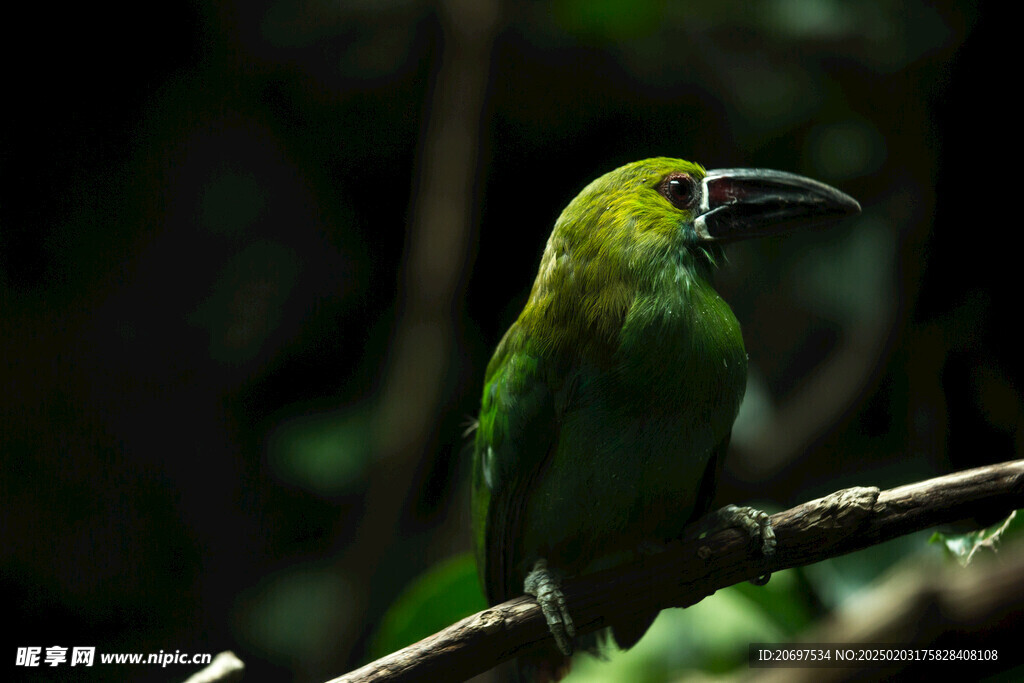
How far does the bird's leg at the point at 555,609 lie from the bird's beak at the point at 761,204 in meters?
0.94

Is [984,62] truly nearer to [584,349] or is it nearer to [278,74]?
[584,349]

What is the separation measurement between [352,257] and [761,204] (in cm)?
262

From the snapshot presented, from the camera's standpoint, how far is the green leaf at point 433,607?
2525 mm

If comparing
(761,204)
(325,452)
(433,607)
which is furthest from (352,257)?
(761,204)

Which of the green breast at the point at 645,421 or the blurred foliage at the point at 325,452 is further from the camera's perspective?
the blurred foliage at the point at 325,452

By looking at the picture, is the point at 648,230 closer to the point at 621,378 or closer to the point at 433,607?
the point at 621,378

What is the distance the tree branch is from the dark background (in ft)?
4.62

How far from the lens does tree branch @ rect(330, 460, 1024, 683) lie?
1.68 meters

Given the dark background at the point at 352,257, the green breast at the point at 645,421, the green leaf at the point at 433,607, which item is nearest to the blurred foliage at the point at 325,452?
the dark background at the point at 352,257

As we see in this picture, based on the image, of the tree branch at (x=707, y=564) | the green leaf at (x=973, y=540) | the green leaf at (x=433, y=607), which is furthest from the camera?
the green leaf at (x=433, y=607)

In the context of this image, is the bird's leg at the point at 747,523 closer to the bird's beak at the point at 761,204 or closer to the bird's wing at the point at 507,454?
the bird's wing at the point at 507,454

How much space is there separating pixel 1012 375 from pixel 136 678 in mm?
3056

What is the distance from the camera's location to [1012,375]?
2654 mm

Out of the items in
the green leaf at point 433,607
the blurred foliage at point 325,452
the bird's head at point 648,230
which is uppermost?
the blurred foliage at point 325,452
